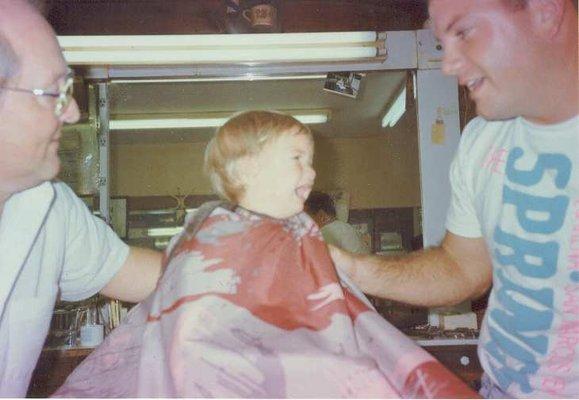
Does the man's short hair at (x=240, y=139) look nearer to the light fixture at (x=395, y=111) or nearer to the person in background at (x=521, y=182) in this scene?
the person in background at (x=521, y=182)

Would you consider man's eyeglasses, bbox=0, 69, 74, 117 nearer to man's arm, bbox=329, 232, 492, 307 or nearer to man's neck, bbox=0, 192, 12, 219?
man's neck, bbox=0, 192, 12, 219

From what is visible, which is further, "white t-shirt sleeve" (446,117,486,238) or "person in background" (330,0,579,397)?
"white t-shirt sleeve" (446,117,486,238)

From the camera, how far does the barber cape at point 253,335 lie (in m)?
Answer: 0.97

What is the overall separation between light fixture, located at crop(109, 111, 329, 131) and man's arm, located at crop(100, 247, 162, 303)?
3.78 metres

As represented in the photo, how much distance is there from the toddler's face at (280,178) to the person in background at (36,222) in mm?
314

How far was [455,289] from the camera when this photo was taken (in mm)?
1451

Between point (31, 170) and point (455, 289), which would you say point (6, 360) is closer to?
point (31, 170)

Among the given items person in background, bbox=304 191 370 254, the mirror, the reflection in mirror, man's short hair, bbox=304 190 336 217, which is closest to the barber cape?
person in background, bbox=304 191 370 254

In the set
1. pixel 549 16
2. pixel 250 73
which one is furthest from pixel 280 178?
pixel 250 73

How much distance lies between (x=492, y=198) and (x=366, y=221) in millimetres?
4664

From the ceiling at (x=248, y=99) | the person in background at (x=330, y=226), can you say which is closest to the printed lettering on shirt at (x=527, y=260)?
the person in background at (x=330, y=226)

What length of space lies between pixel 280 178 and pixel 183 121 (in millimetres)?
3913

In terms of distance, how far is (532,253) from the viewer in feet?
3.91

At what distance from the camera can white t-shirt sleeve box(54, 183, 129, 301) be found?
51.6 inches
